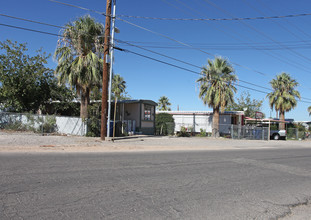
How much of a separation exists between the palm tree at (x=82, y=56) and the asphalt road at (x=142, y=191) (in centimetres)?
1056

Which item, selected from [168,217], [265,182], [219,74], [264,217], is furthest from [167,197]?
[219,74]

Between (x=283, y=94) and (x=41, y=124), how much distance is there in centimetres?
2953

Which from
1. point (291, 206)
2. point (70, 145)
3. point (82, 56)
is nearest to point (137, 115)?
point (82, 56)

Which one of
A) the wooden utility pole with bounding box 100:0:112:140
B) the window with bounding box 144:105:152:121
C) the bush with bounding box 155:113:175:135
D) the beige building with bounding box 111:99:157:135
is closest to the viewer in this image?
the wooden utility pole with bounding box 100:0:112:140

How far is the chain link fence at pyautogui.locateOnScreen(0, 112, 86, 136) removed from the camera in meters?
17.8

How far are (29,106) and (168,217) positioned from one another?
21.4 meters

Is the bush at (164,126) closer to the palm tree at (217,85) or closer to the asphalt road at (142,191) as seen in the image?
the palm tree at (217,85)

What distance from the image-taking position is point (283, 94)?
33.9 meters

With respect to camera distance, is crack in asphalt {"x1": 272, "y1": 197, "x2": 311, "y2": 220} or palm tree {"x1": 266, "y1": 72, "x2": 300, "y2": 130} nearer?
crack in asphalt {"x1": 272, "y1": 197, "x2": 311, "y2": 220}

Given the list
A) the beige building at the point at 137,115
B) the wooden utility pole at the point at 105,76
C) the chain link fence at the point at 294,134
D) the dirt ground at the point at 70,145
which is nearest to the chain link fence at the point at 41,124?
the dirt ground at the point at 70,145

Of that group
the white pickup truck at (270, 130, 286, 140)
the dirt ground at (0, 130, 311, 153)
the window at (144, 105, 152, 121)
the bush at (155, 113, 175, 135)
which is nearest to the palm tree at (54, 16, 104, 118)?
the dirt ground at (0, 130, 311, 153)

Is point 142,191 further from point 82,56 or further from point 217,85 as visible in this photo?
point 217,85

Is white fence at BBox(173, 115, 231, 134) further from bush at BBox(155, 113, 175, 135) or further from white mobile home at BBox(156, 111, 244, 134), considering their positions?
bush at BBox(155, 113, 175, 135)

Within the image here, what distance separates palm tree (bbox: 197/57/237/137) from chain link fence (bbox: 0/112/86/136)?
1262cm
